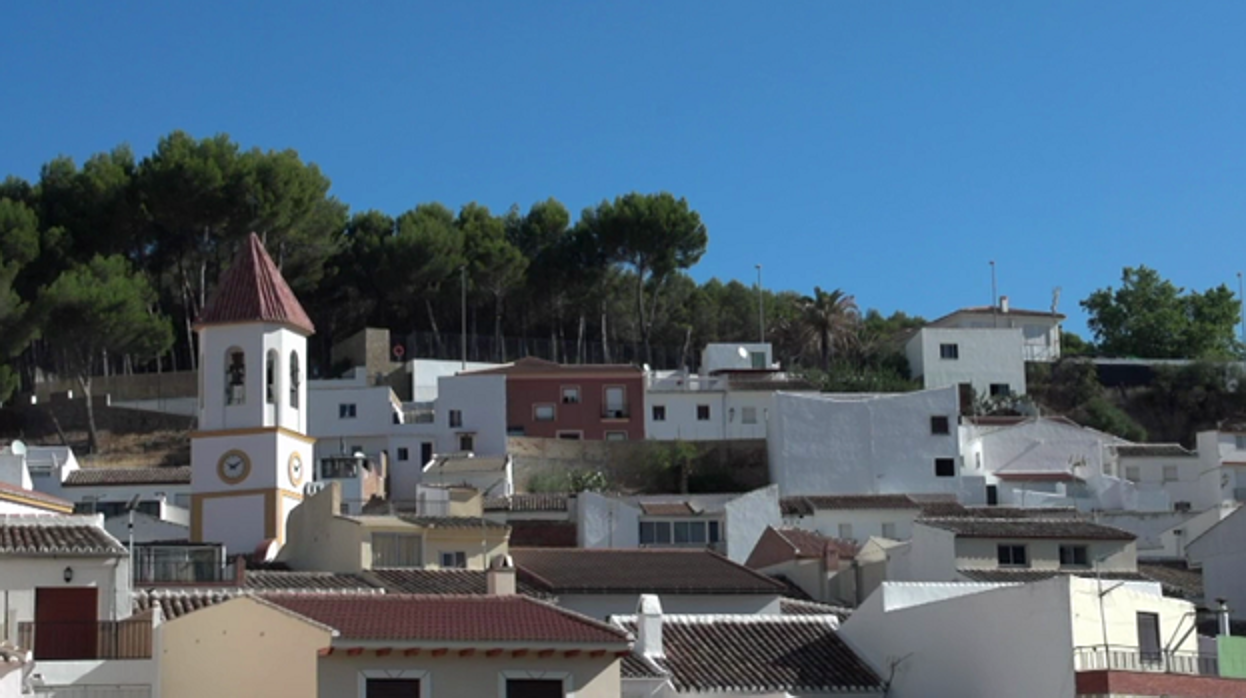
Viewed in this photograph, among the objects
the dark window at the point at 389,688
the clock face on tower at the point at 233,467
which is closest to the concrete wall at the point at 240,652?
the dark window at the point at 389,688

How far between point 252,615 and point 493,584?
9.82 metres

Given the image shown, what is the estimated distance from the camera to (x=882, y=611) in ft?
116

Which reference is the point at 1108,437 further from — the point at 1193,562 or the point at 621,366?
the point at 1193,562

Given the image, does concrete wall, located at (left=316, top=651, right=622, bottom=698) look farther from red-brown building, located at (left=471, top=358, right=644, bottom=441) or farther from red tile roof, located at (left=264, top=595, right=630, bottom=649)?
red-brown building, located at (left=471, top=358, right=644, bottom=441)

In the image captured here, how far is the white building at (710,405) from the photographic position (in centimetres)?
8725

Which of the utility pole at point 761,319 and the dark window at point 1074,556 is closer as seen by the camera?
the dark window at point 1074,556

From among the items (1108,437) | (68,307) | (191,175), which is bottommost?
(1108,437)

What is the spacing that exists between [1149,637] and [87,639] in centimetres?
1541

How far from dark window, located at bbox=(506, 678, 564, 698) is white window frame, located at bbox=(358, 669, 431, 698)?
42.2 inches

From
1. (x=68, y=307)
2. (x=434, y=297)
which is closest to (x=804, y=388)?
(x=434, y=297)

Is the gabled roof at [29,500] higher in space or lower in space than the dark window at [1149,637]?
higher

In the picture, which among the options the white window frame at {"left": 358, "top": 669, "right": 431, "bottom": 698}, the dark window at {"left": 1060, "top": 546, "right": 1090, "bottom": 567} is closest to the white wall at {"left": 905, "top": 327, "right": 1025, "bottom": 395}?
the dark window at {"left": 1060, "top": 546, "right": 1090, "bottom": 567}

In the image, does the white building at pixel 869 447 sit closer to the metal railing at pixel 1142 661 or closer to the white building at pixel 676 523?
the white building at pixel 676 523

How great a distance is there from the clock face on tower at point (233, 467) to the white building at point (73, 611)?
17.1 meters
